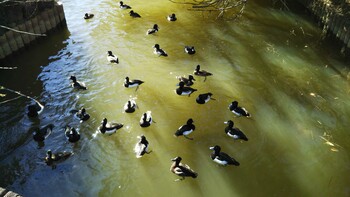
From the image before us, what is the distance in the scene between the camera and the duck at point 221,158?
8.35 metres

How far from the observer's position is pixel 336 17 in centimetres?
1494

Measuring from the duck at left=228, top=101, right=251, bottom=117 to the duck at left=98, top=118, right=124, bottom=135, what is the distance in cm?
362

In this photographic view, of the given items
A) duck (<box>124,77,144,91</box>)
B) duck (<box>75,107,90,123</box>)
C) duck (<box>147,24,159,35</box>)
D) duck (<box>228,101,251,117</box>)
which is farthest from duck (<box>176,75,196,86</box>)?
duck (<box>147,24,159,35</box>)

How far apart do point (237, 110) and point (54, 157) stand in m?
5.57

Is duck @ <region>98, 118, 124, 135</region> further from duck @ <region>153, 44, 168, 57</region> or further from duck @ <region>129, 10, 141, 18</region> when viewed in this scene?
duck @ <region>129, 10, 141, 18</region>

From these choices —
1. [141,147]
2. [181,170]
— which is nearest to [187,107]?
[141,147]

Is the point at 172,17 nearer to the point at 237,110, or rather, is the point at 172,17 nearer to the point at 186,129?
the point at 237,110

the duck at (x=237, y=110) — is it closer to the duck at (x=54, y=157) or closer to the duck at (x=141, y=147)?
the duck at (x=141, y=147)

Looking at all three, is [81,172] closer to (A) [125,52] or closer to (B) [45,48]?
(A) [125,52]

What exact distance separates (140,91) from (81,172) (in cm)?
402

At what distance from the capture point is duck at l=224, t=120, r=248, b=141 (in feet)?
30.1

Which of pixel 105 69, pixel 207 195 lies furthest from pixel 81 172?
pixel 105 69

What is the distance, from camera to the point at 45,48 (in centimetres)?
1391

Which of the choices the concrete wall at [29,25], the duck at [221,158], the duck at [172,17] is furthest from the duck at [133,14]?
the duck at [221,158]
